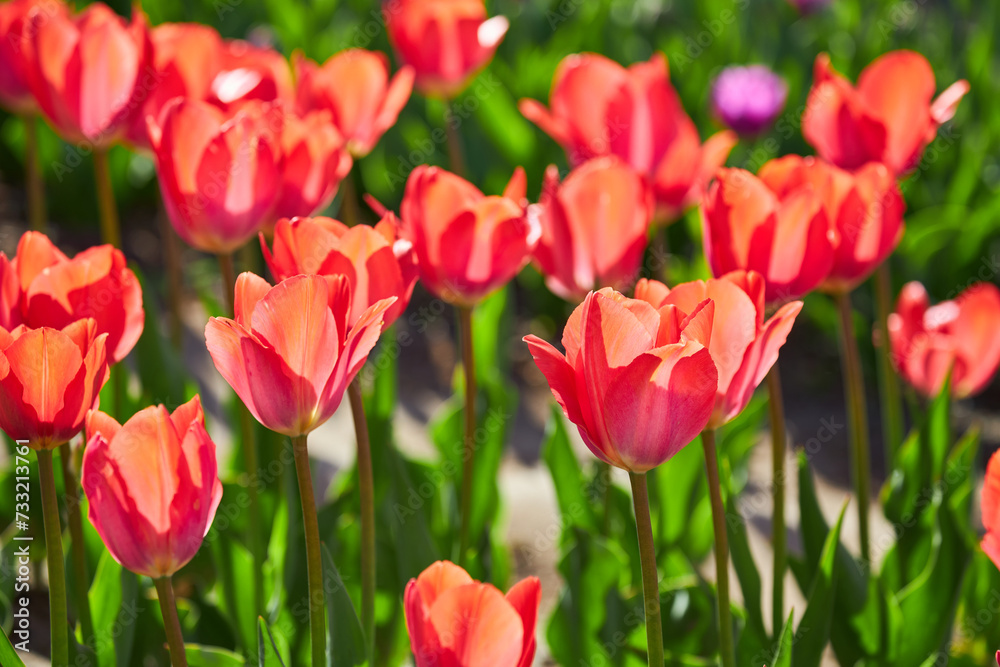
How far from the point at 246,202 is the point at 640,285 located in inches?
21.2

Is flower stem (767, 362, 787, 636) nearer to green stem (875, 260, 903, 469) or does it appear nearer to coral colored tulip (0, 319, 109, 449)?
green stem (875, 260, 903, 469)

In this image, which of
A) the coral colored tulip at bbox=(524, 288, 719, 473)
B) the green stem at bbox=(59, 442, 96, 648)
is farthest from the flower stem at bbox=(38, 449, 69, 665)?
the coral colored tulip at bbox=(524, 288, 719, 473)

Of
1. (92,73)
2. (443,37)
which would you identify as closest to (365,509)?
(92,73)

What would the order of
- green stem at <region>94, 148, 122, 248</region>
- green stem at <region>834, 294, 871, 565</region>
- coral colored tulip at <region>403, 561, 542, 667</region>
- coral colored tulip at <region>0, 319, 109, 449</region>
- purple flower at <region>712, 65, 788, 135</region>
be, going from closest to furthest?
1. coral colored tulip at <region>403, 561, 542, 667</region>
2. coral colored tulip at <region>0, 319, 109, 449</region>
3. green stem at <region>834, 294, 871, 565</region>
4. green stem at <region>94, 148, 122, 248</region>
5. purple flower at <region>712, 65, 788, 135</region>

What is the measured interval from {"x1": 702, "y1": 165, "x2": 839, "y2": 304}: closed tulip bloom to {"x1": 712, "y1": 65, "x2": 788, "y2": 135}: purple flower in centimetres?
166

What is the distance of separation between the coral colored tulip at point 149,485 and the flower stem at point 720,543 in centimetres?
45

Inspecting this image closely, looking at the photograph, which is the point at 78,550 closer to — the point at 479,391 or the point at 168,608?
the point at 168,608

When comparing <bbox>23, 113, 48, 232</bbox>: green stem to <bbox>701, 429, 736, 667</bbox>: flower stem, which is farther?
<bbox>23, 113, 48, 232</bbox>: green stem

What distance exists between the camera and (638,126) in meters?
1.55

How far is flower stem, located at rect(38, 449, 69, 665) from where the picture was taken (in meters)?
0.92

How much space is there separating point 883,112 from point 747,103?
1.27 metres

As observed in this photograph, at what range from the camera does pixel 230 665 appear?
1.20 meters

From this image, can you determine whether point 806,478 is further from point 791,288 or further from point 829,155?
point 829,155

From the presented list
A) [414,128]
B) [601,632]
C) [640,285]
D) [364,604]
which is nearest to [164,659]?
[364,604]
